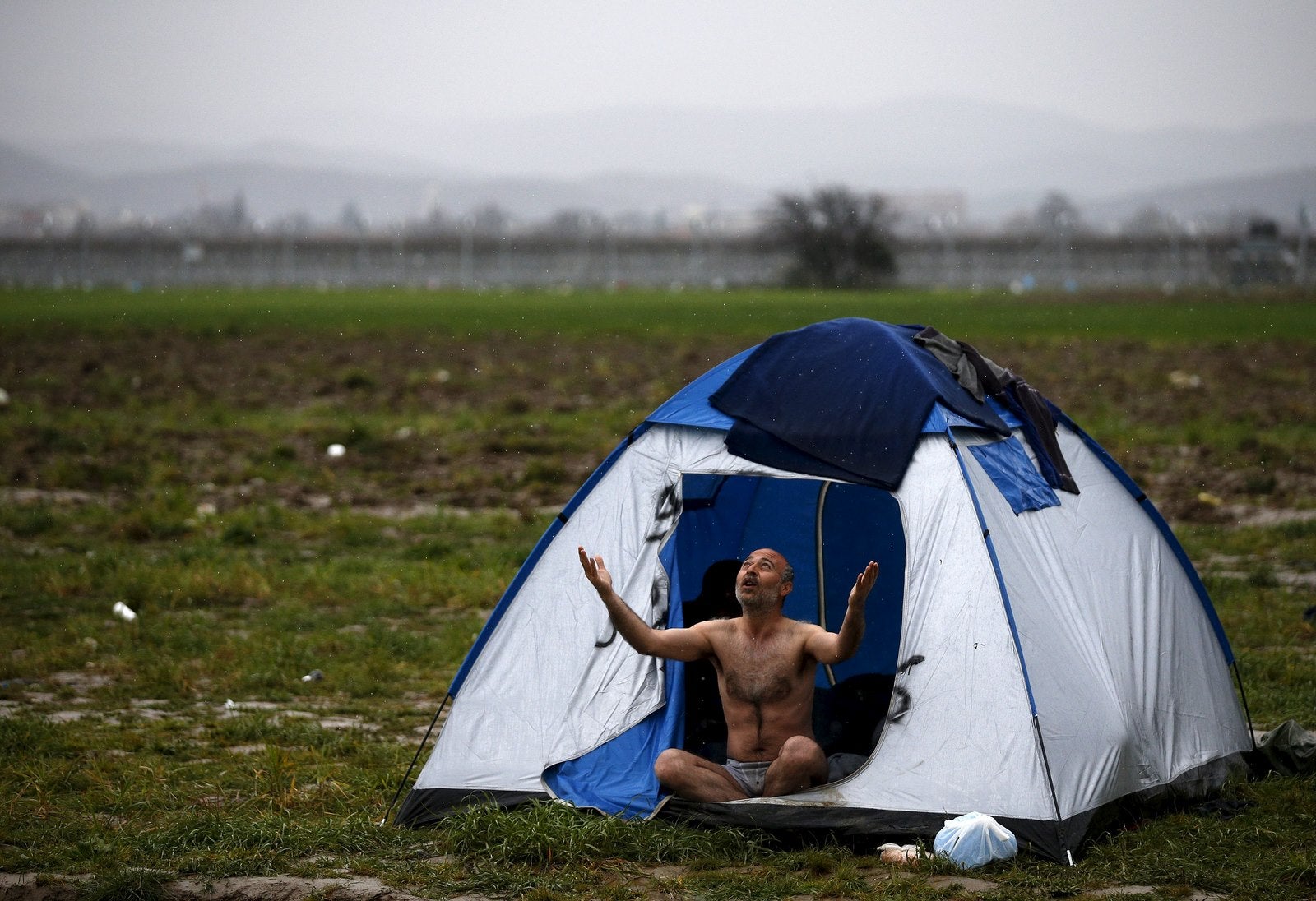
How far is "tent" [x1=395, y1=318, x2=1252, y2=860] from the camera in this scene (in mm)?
5836

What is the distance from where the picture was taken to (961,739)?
19.1 feet

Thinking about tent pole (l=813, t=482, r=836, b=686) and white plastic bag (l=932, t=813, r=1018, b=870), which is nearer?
white plastic bag (l=932, t=813, r=1018, b=870)

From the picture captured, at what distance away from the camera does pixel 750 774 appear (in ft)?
20.2

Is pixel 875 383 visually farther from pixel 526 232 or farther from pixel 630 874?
pixel 526 232

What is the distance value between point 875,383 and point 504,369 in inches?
785

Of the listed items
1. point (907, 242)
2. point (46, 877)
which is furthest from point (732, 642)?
point (907, 242)

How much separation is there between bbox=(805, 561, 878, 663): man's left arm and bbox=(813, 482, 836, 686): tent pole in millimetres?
1856

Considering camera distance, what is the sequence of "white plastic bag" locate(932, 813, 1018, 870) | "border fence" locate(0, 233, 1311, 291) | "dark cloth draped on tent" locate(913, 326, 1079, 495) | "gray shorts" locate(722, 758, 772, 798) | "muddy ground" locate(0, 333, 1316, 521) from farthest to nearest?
"border fence" locate(0, 233, 1311, 291) < "muddy ground" locate(0, 333, 1316, 521) < "dark cloth draped on tent" locate(913, 326, 1079, 495) < "gray shorts" locate(722, 758, 772, 798) < "white plastic bag" locate(932, 813, 1018, 870)

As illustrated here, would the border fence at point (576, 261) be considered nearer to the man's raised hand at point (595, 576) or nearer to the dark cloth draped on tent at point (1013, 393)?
the dark cloth draped on tent at point (1013, 393)

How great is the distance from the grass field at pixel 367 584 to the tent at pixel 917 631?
0.28 m

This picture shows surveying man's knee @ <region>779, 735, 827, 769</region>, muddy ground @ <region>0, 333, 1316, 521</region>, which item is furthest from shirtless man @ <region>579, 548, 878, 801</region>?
muddy ground @ <region>0, 333, 1316, 521</region>

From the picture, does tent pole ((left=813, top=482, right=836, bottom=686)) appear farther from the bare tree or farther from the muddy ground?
the bare tree

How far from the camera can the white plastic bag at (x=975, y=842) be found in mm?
5445

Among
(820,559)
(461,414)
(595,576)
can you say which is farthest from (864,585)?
(461,414)
